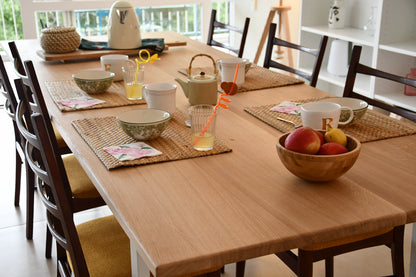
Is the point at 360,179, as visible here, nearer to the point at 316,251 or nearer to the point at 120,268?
the point at 316,251

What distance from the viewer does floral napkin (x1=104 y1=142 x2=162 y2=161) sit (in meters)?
1.51

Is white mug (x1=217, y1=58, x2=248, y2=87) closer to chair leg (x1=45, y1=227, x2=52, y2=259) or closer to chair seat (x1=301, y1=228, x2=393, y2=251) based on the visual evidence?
chair seat (x1=301, y1=228, x2=393, y2=251)

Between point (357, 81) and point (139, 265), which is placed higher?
point (139, 265)

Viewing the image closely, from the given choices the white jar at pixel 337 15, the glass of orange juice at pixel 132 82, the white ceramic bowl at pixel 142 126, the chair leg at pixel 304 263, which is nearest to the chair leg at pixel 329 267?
the chair leg at pixel 304 263

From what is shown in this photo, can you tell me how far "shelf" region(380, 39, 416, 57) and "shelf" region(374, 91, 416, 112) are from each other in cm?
30

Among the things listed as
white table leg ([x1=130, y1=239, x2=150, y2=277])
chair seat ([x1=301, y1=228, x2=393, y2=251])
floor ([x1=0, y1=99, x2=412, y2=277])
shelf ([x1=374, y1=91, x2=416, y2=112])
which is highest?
white table leg ([x1=130, y1=239, x2=150, y2=277])

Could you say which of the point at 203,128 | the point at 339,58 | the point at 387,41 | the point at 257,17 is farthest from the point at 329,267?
the point at 257,17

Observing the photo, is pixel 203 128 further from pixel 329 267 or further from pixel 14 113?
pixel 14 113

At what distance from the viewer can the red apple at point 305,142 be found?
51.0 inches

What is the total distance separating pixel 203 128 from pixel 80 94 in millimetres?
825

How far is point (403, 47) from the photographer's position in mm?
3328

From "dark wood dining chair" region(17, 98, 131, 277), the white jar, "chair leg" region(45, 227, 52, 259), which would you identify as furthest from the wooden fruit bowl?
the white jar

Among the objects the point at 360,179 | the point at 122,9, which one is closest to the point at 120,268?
the point at 360,179

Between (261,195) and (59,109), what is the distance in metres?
1.02
